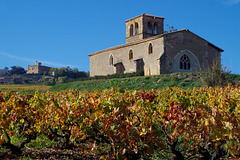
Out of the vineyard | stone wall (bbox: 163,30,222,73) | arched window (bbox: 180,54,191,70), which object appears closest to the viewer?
the vineyard

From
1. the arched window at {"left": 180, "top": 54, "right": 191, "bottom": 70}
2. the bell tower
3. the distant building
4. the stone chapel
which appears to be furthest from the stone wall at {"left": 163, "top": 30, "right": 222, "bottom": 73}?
the distant building

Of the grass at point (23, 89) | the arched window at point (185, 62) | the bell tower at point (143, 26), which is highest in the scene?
the bell tower at point (143, 26)

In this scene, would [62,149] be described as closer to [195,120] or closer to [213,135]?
[195,120]

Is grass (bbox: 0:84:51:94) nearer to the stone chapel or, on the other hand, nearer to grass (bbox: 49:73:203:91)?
the stone chapel

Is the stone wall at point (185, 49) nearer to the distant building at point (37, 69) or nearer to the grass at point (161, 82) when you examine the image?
the grass at point (161, 82)

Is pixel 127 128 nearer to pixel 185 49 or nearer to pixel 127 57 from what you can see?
pixel 185 49

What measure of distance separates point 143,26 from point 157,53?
30.7ft

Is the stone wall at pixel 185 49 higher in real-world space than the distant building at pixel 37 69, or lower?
lower

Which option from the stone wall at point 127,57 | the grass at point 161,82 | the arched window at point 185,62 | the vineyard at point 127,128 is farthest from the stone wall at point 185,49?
the vineyard at point 127,128

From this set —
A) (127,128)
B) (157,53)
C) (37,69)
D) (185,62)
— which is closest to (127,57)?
(157,53)

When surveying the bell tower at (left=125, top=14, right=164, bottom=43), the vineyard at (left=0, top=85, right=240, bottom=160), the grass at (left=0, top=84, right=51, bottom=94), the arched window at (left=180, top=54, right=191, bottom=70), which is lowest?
the vineyard at (left=0, top=85, right=240, bottom=160)

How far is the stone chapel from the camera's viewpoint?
28.8 m

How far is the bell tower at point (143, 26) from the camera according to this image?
37.2m

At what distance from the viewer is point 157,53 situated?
2922cm
